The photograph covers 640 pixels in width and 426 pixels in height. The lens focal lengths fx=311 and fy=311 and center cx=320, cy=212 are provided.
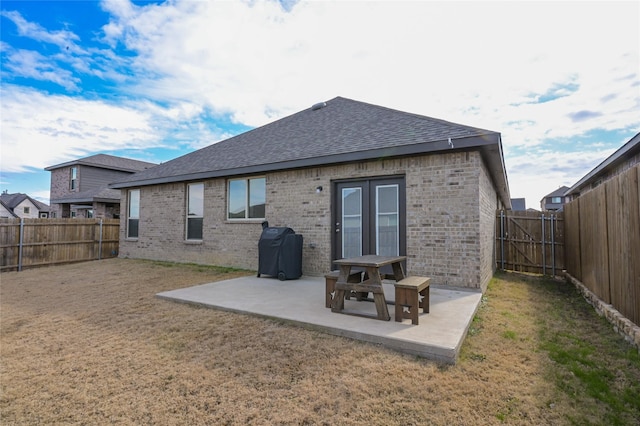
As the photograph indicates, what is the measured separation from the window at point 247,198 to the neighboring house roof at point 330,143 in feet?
1.38

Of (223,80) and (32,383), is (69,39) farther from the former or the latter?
(32,383)

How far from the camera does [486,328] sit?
12.9 ft

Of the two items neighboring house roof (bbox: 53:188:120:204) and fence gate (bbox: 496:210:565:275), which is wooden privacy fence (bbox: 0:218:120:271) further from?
fence gate (bbox: 496:210:565:275)

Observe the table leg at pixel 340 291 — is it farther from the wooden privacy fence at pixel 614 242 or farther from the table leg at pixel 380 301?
the wooden privacy fence at pixel 614 242

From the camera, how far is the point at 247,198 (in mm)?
8852

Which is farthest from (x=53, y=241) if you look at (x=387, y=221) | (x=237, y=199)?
(x=387, y=221)

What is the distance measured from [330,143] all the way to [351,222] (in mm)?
2144

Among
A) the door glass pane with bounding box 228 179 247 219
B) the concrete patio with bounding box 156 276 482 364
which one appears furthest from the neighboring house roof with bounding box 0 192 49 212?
the concrete patio with bounding box 156 276 482 364

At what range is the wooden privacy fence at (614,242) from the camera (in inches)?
143

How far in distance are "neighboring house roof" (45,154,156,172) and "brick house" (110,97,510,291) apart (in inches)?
503

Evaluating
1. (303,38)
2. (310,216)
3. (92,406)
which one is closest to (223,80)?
(303,38)

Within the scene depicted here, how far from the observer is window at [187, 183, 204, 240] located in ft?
32.4

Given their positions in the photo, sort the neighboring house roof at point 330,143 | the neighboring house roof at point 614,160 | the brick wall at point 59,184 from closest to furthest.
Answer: the neighboring house roof at point 330,143, the neighboring house roof at point 614,160, the brick wall at point 59,184

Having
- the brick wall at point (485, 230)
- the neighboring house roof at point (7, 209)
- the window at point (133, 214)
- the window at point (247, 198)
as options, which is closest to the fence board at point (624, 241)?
the brick wall at point (485, 230)
